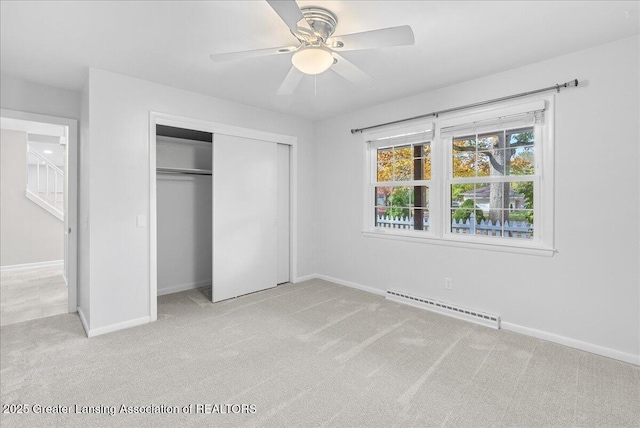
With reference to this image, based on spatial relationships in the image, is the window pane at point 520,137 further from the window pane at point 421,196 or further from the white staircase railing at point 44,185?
the white staircase railing at point 44,185

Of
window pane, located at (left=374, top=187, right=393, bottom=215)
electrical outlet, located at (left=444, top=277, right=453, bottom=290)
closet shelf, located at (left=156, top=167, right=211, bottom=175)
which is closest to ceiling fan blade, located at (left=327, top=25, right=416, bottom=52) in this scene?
window pane, located at (left=374, top=187, right=393, bottom=215)

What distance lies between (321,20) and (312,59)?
238 mm

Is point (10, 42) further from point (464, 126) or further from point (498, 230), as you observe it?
point (498, 230)

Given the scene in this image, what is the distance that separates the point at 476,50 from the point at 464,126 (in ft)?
2.94

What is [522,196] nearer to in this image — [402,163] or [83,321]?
[402,163]

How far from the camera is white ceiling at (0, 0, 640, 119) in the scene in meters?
2.05

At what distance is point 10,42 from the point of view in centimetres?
249

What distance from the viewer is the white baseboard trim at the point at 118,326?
2963 mm

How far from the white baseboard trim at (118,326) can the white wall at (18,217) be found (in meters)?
4.44

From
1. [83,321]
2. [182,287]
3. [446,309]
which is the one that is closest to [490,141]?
→ [446,309]

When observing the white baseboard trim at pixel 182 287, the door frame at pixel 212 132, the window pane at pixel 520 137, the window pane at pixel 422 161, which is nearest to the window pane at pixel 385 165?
the window pane at pixel 422 161

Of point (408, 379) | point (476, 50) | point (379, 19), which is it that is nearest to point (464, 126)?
point (476, 50)

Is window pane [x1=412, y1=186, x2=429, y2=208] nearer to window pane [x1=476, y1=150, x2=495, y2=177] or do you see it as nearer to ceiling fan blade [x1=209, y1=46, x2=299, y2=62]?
window pane [x1=476, y1=150, x2=495, y2=177]

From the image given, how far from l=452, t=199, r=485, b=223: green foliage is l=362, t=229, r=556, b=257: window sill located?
23cm
